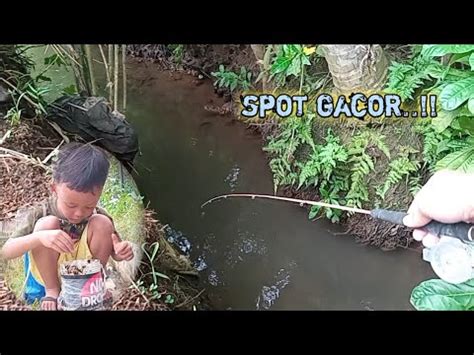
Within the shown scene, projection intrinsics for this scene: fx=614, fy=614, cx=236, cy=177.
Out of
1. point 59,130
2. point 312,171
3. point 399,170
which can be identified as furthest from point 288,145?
point 59,130

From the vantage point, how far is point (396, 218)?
1.78m

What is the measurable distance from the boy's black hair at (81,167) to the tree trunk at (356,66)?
2.36 feet

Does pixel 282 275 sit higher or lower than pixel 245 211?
lower

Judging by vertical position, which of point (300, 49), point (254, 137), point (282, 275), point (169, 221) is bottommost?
point (282, 275)

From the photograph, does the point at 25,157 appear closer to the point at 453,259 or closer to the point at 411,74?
the point at 411,74

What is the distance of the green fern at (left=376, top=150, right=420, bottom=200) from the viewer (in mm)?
1801

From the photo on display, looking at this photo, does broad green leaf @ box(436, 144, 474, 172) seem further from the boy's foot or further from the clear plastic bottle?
the boy's foot

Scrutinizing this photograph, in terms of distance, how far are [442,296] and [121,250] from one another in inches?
35.9

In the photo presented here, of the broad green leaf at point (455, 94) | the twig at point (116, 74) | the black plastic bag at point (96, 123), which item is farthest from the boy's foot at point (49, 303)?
the broad green leaf at point (455, 94)

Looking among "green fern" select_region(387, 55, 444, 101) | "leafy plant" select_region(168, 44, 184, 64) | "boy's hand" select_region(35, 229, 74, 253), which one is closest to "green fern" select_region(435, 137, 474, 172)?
"green fern" select_region(387, 55, 444, 101)

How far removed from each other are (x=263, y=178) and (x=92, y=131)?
0.52 metres

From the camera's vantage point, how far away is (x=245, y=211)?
182 centimetres
